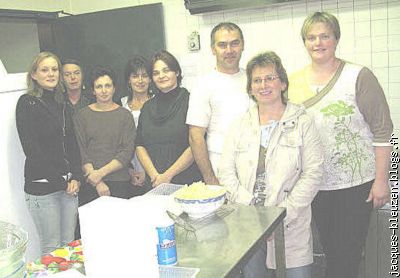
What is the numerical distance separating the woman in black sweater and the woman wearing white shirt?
39 centimetres

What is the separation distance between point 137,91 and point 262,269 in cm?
137

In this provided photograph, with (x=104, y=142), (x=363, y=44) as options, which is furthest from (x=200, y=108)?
(x=363, y=44)

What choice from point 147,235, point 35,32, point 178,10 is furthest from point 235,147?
point 35,32

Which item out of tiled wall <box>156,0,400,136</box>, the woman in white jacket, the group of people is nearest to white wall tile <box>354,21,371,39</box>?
tiled wall <box>156,0,400,136</box>

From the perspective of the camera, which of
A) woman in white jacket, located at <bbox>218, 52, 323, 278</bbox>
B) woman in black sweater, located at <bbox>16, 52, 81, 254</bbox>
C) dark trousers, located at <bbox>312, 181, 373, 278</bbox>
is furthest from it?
woman in black sweater, located at <bbox>16, 52, 81, 254</bbox>

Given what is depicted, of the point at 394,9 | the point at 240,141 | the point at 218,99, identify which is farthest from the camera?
the point at 394,9

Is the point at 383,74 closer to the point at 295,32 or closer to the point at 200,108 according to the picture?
the point at 295,32

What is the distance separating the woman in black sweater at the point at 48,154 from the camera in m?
2.29

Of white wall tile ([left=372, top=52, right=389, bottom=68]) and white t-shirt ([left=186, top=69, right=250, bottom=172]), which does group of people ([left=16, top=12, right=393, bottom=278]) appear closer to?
white t-shirt ([left=186, top=69, right=250, bottom=172])

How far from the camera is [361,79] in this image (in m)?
2.00

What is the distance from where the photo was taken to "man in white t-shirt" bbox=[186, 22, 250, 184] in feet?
7.55

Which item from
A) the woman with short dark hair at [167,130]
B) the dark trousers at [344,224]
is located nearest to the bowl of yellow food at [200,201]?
the dark trousers at [344,224]

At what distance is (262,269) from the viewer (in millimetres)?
1999

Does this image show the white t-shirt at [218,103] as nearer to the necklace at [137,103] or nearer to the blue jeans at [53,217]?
the necklace at [137,103]
